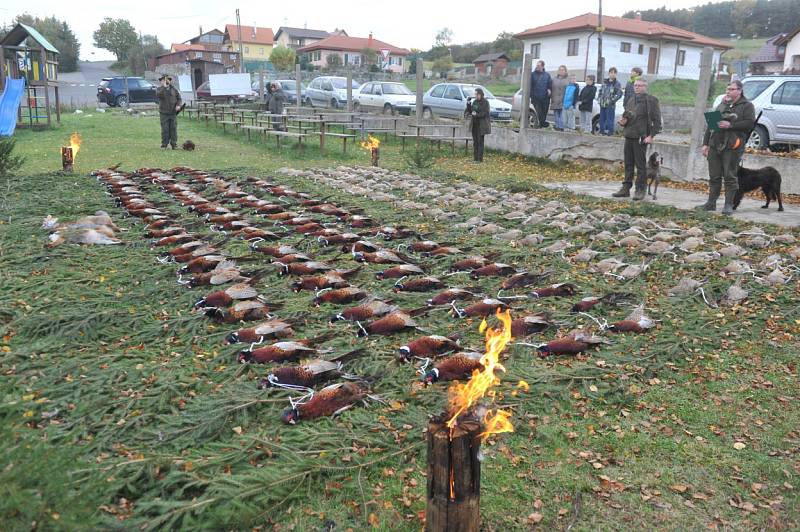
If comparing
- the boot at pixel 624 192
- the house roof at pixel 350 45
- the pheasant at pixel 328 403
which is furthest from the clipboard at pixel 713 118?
the house roof at pixel 350 45

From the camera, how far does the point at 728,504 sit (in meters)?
3.21

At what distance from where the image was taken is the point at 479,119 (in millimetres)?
16234

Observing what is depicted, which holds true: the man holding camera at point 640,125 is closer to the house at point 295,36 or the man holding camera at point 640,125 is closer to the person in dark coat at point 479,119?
the person in dark coat at point 479,119

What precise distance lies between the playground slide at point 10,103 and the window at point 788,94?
20778mm

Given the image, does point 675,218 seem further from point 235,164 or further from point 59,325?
point 235,164

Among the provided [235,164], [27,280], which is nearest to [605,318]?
[27,280]

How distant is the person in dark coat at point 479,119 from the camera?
16125 millimetres

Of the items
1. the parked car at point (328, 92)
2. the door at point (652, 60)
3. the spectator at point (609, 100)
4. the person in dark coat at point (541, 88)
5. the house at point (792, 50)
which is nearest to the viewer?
the spectator at point (609, 100)

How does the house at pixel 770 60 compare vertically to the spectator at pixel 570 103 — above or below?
above

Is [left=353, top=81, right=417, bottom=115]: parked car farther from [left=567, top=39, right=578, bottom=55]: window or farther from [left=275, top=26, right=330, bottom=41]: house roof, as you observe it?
[left=275, top=26, right=330, bottom=41]: house roof

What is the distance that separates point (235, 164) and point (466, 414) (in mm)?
14145

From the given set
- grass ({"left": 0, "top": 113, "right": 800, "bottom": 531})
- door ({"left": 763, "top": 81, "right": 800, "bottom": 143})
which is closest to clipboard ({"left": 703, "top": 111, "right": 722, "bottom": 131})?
grass ({"left": 0, "top": 113, "right": 800, "bottom": 531})

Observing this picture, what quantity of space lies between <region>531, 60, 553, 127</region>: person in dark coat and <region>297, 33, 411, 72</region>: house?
56082 millimetres

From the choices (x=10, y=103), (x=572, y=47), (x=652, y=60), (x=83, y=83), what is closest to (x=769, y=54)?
(x=652, y=60)
